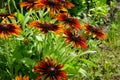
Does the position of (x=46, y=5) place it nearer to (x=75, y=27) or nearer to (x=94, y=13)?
(x=75, y=27)

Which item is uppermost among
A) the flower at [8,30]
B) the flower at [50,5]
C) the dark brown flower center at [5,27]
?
the flower at [50,5]

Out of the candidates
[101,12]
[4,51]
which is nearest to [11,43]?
[4,51]

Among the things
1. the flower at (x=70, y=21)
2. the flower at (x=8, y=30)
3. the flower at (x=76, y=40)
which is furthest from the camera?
the flower at (x=70, y=21)

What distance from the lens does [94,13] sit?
5.16m

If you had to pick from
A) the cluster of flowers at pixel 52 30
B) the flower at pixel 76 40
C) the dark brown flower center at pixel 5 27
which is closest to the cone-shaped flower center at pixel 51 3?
the cluster of flowers at pixel 52 30

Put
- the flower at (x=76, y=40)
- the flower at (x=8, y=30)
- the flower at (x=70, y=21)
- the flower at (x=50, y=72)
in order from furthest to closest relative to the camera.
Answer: the flower at (x=70, y=21) < the flower at (x=76, y=40) < the flower at (x=8, y=30) < the flower at (x=50, y=72)

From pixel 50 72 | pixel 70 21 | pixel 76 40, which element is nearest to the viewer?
pixel 50 72

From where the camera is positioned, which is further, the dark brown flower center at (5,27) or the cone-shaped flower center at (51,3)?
the cone-shaped flower center at (51,3)

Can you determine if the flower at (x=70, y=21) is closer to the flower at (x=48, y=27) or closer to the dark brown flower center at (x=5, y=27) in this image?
the flower at (x=48, y=27)

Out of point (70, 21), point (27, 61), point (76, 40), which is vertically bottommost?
point (27, 61)

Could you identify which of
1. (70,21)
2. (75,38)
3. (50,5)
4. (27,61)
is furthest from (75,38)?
(27,61)

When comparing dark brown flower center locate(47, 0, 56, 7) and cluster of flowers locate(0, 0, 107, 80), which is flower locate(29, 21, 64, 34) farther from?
Result: dark brown flower center locate(47, 0, 56, 7)

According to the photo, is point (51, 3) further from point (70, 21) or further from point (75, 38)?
point (75, 38)

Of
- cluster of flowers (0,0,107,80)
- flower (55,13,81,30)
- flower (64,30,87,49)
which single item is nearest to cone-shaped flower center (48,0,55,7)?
cluster of flowers (0,0,107,80)
